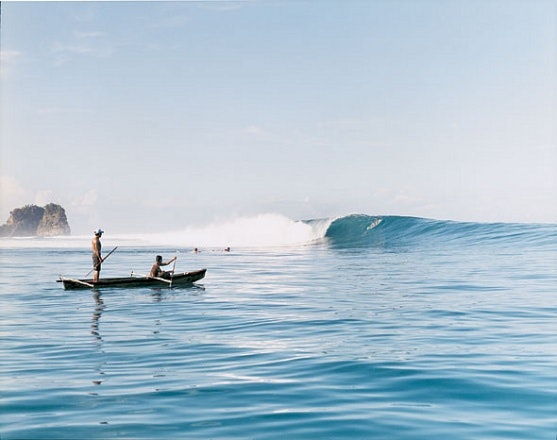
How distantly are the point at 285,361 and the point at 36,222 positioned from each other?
142637 mm

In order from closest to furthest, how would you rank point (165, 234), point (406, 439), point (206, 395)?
point (406, 439) < point (206, 395) < point (165, 234)

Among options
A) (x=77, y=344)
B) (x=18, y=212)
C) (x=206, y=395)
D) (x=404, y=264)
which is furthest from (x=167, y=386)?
(x=18, y=212)

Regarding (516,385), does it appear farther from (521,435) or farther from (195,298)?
(195,298)

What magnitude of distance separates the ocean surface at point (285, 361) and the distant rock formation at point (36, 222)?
122121mm

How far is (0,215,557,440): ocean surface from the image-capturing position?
6.25m

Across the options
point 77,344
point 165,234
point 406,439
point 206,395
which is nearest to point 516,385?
point 406,439

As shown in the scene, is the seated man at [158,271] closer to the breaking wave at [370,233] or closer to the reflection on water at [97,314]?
the reflection on water at [97,314]

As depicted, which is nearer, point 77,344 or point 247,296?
point 77,344

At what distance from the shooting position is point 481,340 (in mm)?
10625

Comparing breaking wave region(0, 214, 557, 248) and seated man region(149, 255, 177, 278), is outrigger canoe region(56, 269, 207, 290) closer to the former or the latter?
seated man region(149, 255, 177, 278)

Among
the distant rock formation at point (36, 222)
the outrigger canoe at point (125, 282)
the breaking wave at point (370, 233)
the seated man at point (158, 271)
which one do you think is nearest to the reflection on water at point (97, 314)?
the outrigger canoe at point (125, 282)

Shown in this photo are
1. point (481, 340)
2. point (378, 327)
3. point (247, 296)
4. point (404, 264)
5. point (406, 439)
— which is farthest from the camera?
point (404, 264)

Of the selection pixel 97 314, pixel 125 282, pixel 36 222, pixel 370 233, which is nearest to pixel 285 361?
pixel 97 314

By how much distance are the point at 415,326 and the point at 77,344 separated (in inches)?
251
